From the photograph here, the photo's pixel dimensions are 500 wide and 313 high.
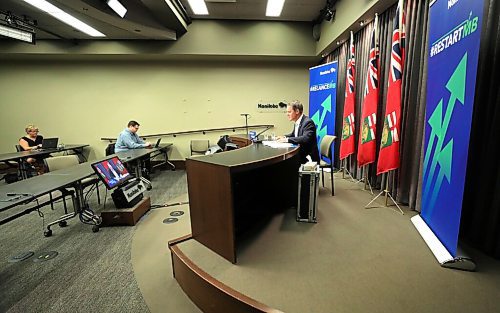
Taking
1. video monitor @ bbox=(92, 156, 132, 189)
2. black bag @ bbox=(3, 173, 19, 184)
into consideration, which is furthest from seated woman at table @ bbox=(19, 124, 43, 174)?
video monitor @ bbox=(92, 156, 132, 189)

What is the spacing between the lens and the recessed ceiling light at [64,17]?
137 inches

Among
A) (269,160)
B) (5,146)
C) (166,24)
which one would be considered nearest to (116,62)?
(166,24)

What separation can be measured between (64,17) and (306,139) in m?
4.59

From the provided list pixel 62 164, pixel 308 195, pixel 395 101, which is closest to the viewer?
pixel 308 195

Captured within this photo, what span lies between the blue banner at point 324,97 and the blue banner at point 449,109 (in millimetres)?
2403

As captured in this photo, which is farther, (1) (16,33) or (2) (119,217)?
(1) (16,33)

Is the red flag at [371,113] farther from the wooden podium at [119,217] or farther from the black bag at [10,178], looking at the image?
the black bag at [10,178]

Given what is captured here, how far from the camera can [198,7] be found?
14.8 feet

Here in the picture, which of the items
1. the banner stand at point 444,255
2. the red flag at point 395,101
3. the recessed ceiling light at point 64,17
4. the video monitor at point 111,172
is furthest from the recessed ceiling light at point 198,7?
the banner stand at point 444,255

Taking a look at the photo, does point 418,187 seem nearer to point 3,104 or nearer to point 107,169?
point 107,169

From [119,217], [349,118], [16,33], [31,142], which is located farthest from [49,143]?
[349,118]

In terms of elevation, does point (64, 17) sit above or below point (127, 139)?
above

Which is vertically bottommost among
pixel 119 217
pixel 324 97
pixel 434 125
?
pixel 119 217

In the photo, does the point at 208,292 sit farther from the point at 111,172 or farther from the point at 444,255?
the point at 111,172
